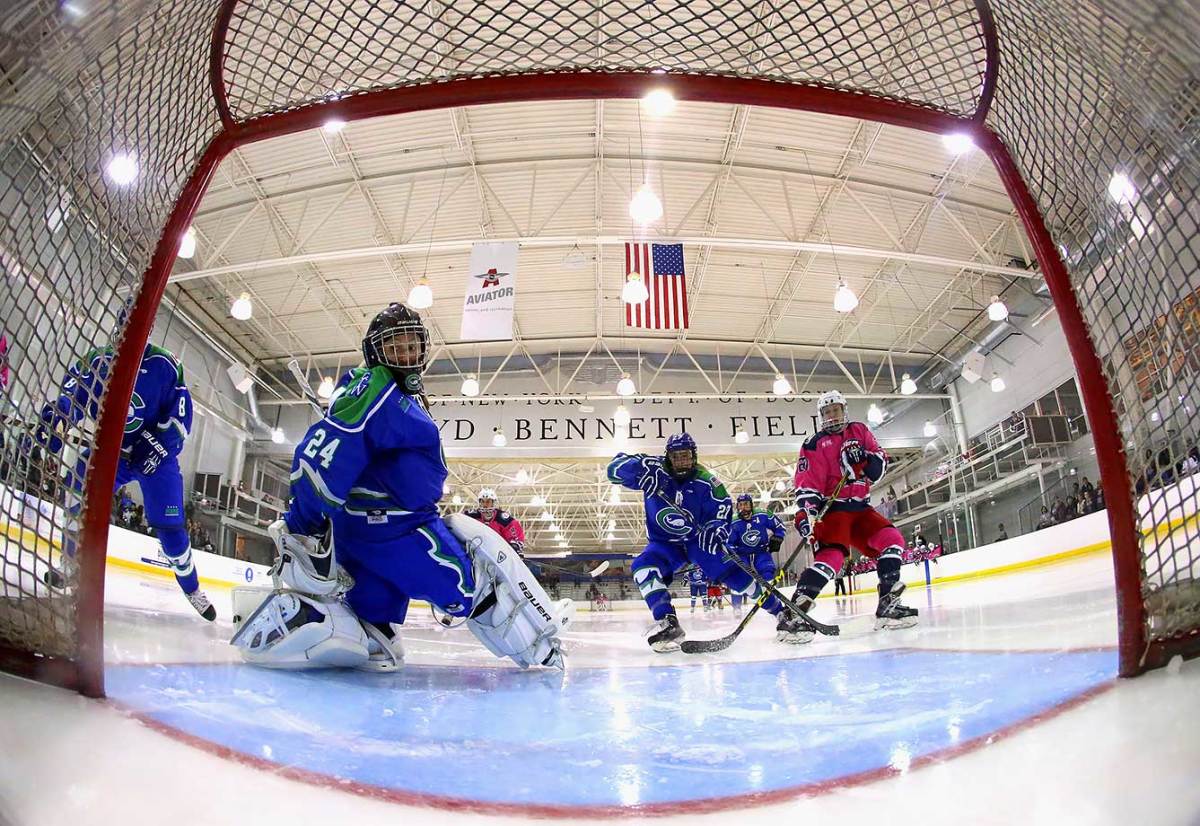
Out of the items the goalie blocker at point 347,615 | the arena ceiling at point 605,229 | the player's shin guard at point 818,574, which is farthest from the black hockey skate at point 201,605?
the arena ceiling at point 605,229

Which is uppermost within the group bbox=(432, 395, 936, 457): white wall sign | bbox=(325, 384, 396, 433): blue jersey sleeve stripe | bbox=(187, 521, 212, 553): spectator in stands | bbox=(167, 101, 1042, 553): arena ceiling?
bbox=(167, 101, 1042, 553): arena ceiling

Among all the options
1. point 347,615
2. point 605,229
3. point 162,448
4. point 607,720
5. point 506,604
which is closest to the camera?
point 607,720

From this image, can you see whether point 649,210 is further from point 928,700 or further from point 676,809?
point 676,809

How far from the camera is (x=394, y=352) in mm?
2303

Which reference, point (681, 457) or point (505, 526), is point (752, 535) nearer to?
point (681, 457)

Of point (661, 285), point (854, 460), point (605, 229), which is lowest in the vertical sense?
point (854, 460)

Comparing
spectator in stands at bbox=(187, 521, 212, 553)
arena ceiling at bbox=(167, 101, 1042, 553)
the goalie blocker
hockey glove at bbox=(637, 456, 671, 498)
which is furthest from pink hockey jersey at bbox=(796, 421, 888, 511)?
spectator in stands at bbox=(187, 521, 212, 553)

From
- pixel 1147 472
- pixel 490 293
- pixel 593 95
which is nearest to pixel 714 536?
pixel 1147 472

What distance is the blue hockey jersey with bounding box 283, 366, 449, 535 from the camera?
209cm

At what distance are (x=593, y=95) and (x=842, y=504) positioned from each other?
329cm

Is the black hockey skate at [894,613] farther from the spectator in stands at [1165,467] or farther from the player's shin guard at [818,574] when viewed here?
the spectator in stands at [1165,467]

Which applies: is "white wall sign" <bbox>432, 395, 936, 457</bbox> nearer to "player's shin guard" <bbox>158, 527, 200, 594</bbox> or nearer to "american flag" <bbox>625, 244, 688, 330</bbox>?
"american flag" <bbox>625, 244, 688, 330</bbox>

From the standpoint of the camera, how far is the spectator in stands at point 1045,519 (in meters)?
11.2

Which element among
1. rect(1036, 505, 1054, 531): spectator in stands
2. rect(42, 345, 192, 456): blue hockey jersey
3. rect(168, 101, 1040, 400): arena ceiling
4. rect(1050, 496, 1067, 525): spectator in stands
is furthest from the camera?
rect(1050, 496, 1067, 525): spectator in stands
